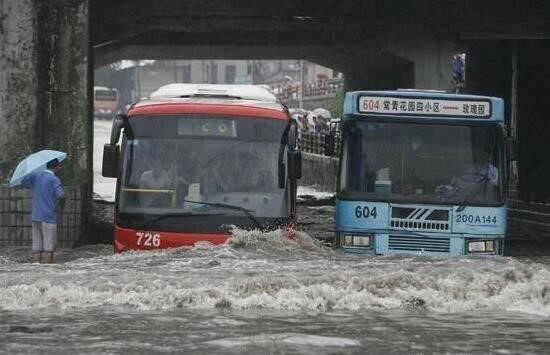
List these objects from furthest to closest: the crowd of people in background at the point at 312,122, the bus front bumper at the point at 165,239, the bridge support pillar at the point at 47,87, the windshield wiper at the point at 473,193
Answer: the crowd of people in background at the point at 312,122, the bridge support pillar at the point at 47,87, the windshield wiper at the point at 473,193, the bus front bumper at the point at 165,239

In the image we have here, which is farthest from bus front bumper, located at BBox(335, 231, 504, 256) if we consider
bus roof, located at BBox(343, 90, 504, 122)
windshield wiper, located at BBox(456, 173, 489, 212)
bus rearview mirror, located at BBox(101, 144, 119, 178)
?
bus rearview mirror, located at BBox(101, 144, 119, 178)

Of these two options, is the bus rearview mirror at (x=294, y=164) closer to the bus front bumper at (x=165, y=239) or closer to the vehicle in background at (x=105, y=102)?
the bus front bumper at (x=165, y=239)

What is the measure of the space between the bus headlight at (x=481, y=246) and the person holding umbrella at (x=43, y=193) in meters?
5.25

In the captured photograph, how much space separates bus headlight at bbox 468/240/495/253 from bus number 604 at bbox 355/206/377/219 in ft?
4.22

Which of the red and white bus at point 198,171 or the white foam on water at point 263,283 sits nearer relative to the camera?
the white foam on water at point 263,283

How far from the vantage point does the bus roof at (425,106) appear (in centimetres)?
1598

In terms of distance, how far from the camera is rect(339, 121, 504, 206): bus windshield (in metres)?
15.7

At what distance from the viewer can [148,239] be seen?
14891mm

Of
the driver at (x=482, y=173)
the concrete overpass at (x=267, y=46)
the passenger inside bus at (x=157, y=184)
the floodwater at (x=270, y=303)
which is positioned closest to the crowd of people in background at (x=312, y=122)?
the concrete overpass at (x=267, y=46)

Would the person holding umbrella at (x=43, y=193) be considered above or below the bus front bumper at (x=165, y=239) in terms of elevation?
above

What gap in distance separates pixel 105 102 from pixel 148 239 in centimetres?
9365

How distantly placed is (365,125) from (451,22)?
13747 millimetres

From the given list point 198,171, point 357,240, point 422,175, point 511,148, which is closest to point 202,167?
point 198,171

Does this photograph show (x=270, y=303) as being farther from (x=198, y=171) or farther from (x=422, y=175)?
(x=422, y=175)
